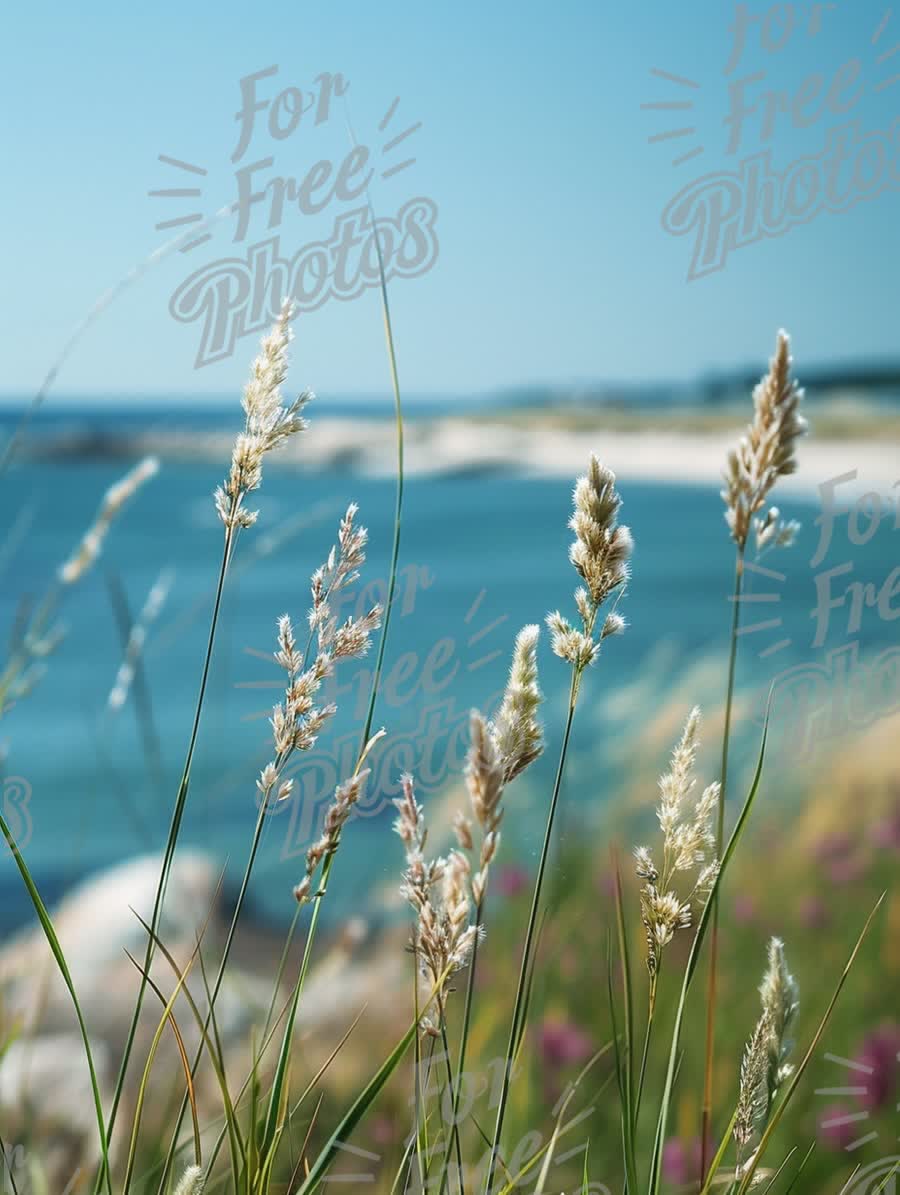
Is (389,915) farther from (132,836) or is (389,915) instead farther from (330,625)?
(132,836)

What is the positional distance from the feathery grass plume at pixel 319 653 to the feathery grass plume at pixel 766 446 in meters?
0.19

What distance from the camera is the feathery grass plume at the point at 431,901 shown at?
0.52 metres

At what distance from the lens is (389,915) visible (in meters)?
2.38

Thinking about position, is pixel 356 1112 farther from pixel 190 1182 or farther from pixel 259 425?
pixel 259 425

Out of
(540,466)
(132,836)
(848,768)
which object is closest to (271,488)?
(540,466)

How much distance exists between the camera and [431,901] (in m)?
0.55

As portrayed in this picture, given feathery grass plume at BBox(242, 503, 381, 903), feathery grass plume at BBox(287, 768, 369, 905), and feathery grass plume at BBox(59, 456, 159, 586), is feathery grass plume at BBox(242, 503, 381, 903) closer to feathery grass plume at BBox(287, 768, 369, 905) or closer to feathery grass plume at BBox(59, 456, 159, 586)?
feathery grass plume at BBox(287, 768, 369, 905)

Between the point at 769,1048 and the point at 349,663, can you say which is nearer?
the point at 769,1048

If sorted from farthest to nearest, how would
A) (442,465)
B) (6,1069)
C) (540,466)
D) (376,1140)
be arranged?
(442,465) < (540,466) < (6,1069) < (376,1140)

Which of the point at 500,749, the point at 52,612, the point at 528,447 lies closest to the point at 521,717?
the point at 500,749

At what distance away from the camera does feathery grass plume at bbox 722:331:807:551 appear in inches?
21.9

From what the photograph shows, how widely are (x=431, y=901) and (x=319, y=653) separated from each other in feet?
0.47

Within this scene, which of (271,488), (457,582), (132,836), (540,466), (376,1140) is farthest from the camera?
(271,488)

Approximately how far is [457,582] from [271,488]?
14.0 meters
